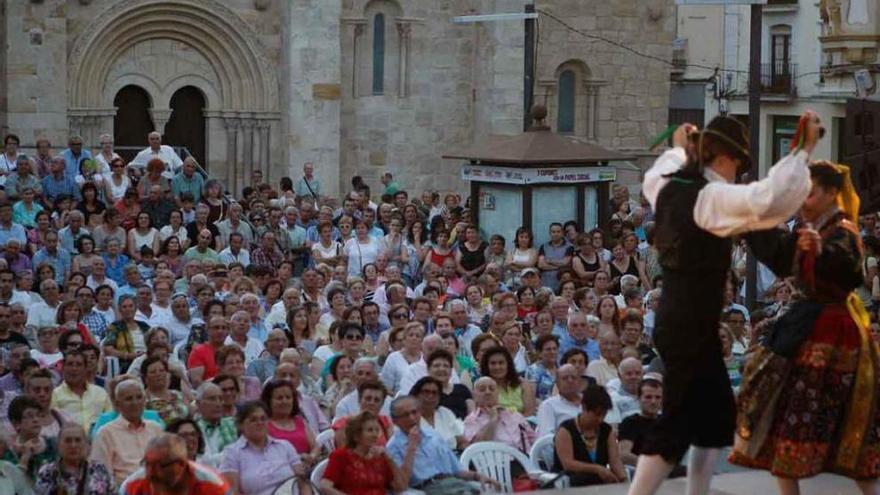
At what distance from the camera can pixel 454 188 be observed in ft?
95.0

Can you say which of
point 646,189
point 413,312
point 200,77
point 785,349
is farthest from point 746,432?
point 200,77

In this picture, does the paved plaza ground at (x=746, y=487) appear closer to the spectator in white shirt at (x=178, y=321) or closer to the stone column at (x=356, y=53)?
the spectator in white shirt at (x=178, y=321)

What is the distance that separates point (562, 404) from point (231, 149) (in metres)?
17.0

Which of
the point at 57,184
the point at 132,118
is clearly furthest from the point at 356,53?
the point at 57,184

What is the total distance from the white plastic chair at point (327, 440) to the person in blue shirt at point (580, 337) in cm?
386

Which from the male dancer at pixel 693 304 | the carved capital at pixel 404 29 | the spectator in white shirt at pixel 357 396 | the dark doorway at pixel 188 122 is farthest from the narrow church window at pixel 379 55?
the male dancer at pixel 693 304

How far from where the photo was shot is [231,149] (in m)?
27.3

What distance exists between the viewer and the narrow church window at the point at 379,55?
2845 centimetres

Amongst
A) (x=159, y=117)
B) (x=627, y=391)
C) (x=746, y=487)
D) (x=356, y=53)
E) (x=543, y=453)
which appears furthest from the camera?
(x=356, y=53)

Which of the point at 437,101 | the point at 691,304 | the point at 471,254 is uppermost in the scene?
the point at 437,101

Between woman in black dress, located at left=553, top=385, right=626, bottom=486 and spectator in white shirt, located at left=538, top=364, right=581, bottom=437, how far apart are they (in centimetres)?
95

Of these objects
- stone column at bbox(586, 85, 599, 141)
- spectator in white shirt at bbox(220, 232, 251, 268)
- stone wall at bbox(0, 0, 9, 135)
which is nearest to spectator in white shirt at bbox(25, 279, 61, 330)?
spectator in white shirt at bbox(220, 232, 251, 268)

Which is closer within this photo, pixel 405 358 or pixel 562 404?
pixel 562 404

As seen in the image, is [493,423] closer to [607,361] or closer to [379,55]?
[607,361]
